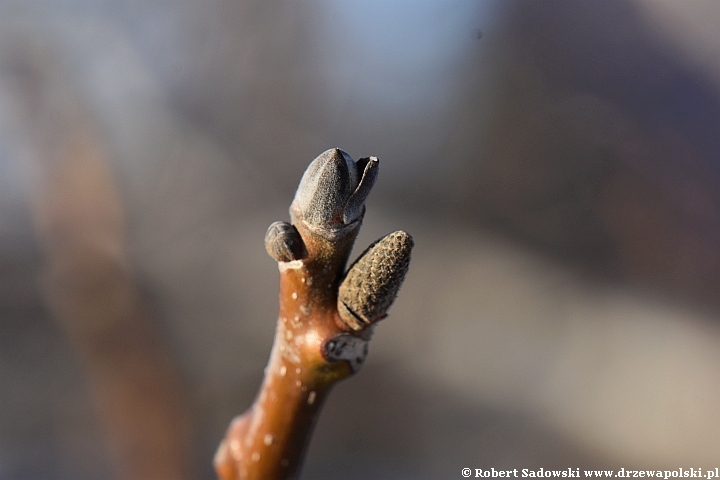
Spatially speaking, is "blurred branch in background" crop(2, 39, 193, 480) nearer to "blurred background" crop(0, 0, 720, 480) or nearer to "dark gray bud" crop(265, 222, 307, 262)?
"blurred background" crop(0, 0, 720, 480)

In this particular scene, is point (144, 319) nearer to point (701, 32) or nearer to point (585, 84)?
point (585, 84)

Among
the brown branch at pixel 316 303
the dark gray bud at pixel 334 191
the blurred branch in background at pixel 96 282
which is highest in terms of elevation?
the blurred branch in background at pixel 96 282

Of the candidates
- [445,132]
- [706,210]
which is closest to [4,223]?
[445,132]

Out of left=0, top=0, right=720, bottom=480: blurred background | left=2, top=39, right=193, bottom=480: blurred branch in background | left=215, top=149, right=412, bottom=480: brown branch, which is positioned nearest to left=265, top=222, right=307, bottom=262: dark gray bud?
left=215, top=149, right=412, bottom=480: brown branch

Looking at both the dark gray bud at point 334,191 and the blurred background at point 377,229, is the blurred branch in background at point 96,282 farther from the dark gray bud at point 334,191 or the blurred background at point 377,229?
the dark gray bud at point 334,191

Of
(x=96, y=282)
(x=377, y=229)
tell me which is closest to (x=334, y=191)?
(x=377, y=229)

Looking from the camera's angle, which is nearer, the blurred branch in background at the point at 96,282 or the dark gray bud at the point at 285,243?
the dark gray bud at the point at 285,243

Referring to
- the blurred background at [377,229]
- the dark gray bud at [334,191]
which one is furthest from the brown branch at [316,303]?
the blurred background at [377,229]

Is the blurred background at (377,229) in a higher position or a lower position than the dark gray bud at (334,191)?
higher
